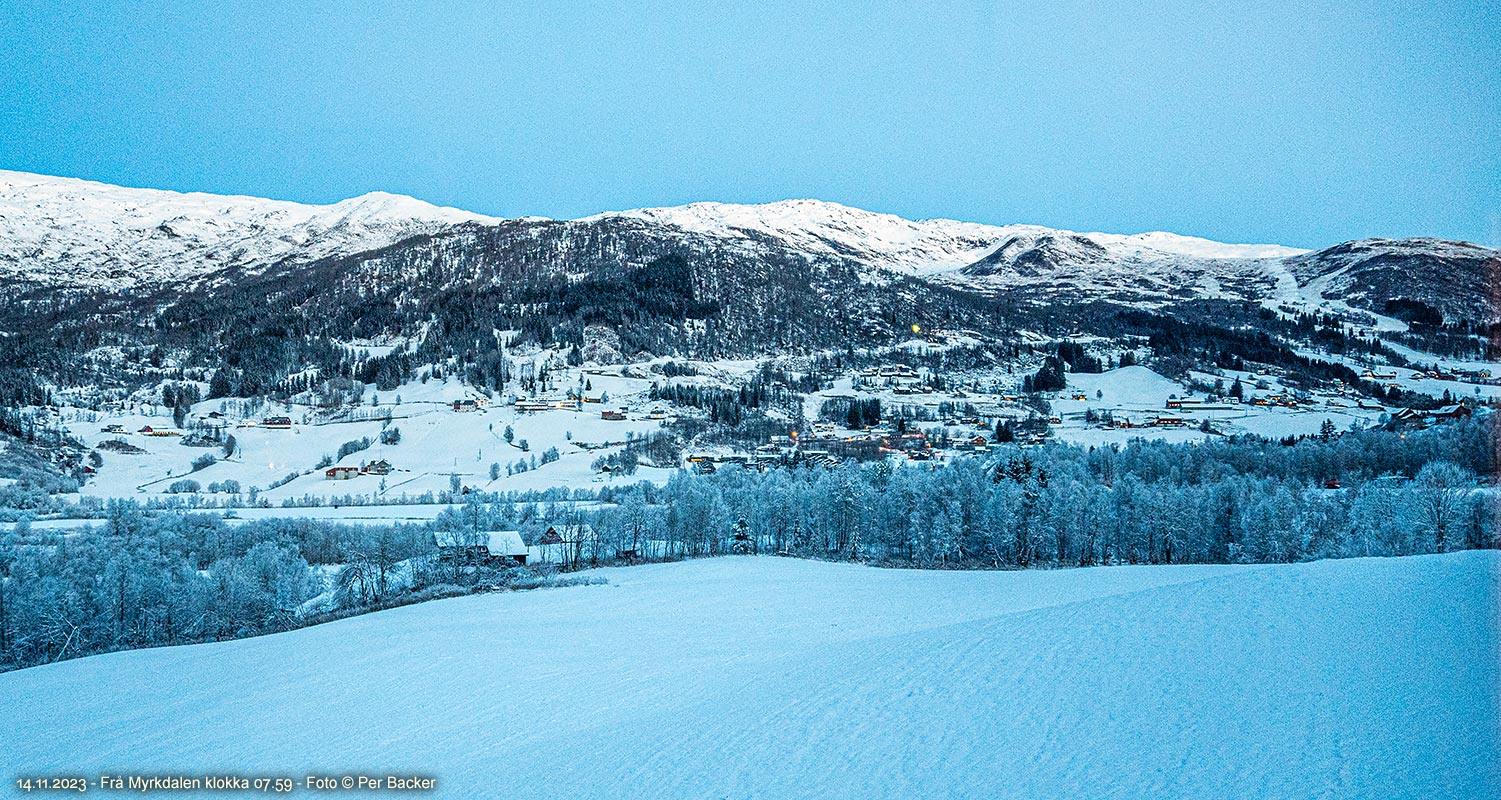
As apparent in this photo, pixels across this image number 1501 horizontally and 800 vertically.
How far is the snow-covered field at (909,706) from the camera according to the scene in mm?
9641

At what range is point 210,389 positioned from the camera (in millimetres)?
155875

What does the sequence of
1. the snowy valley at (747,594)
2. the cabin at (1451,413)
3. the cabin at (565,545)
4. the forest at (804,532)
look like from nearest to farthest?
the snowy valley at (747,594) → the forest at (804,532) → the cabin at (565,545) → the cabin at (1451,413)

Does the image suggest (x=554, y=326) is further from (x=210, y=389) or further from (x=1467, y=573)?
(x=1467, y=573)

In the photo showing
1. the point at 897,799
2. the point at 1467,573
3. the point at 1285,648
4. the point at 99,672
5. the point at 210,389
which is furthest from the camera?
the point at 210,389

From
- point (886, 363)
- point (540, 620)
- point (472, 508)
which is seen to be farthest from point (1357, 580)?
point (886, 363)

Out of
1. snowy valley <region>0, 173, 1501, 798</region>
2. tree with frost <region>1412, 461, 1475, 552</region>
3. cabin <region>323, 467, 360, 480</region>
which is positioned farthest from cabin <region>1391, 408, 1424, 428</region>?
cabin <region>323, 467, 360, 480</region>

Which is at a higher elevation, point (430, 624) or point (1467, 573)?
point (1467, 573)

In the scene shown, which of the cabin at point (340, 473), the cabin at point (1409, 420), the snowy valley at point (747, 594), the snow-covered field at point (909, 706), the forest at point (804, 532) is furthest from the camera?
the cabin at point (1409, 420)

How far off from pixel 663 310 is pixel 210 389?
3940 inches

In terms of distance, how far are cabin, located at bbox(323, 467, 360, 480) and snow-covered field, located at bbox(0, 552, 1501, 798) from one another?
249ft

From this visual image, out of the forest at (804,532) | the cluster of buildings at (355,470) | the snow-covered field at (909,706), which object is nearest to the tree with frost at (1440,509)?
the forest at (804,532)

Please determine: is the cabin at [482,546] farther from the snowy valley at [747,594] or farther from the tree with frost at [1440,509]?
the tree with frost at [1440,509]

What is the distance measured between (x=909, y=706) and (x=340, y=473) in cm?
9919

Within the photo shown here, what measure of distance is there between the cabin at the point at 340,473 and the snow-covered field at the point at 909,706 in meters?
76.0
